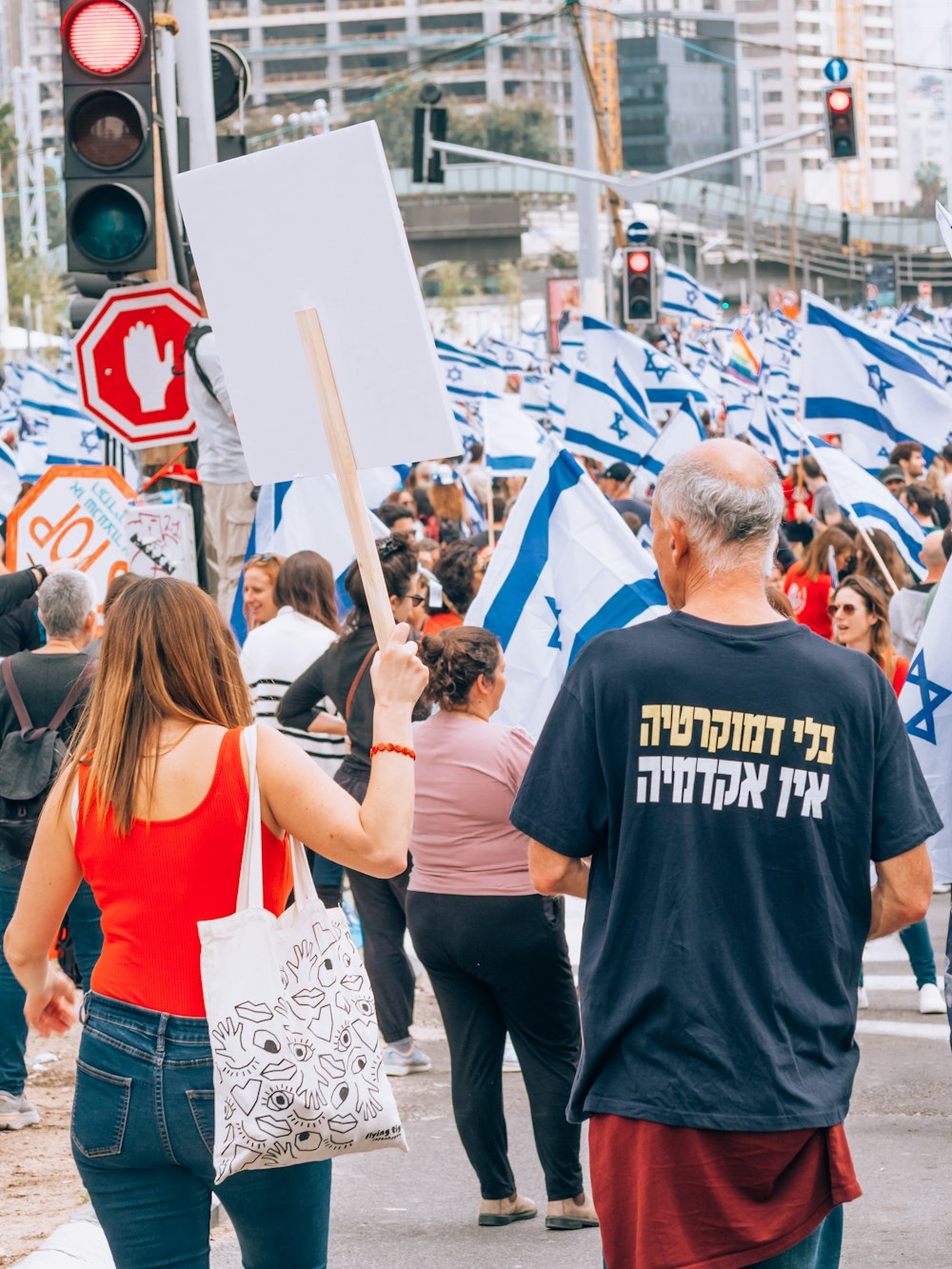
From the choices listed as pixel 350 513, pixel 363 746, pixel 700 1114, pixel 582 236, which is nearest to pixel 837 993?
pixel 700 1114

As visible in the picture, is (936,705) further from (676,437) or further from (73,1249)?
(676,437)

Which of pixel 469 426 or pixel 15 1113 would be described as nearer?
pixel 15 1113

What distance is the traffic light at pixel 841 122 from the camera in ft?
78.3

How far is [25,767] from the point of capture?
628 centimetres

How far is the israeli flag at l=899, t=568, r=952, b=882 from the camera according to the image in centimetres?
532

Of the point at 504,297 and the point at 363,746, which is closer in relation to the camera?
the point at 363,746

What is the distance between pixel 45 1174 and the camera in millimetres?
5910

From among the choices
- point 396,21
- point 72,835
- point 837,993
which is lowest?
point 837,993

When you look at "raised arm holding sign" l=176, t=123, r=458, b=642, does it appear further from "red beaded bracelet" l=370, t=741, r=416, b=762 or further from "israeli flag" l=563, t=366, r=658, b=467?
"israeli flag" l=563, t=366, r=658, b=467

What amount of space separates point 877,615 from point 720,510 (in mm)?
5305

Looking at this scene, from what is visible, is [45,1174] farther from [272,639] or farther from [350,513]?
[350,513]

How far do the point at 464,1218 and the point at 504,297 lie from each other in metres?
104

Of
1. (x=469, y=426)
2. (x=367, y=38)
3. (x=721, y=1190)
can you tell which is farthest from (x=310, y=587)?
(x=367, y=38)

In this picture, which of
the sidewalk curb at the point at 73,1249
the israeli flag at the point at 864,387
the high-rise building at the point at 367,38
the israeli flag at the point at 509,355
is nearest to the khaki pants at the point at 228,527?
the israeli flag at the point at 864,387
